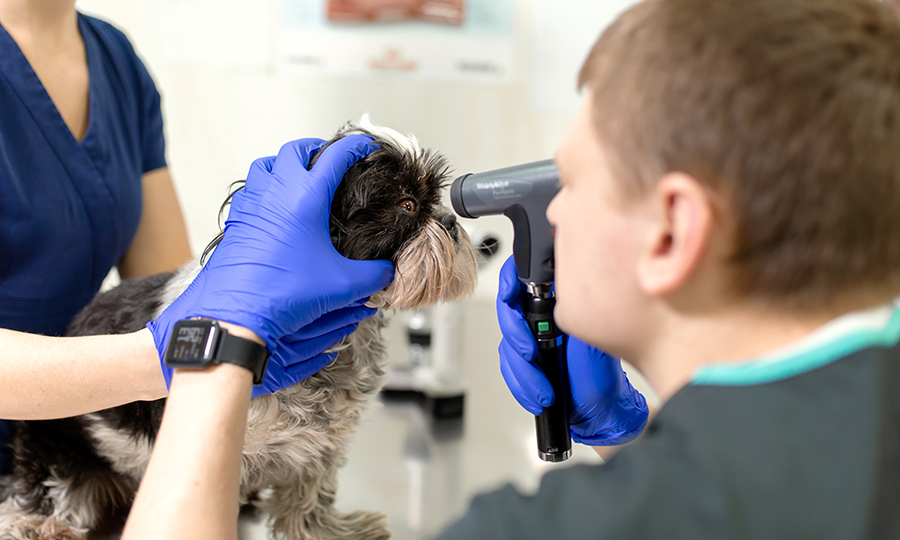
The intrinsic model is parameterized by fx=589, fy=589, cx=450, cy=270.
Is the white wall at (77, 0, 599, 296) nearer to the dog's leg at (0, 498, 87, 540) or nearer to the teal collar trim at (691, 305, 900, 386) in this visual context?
the dog's leg at (0, 498, 87, 540)

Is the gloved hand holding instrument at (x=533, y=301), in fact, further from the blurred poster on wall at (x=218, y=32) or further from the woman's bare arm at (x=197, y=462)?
the blurred poster on wall at (x=218, y=32)

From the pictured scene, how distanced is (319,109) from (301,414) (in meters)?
1.41

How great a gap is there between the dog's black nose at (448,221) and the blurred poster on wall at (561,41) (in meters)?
1.17

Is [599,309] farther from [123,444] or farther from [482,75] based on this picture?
[482,75]

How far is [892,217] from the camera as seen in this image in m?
0.44

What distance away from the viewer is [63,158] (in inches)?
42.2

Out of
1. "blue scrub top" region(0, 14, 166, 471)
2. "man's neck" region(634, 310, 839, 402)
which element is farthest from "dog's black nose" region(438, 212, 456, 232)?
"blue scrub top" region(0, 14, 166, 471)

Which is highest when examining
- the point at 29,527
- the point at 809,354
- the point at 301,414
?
the point at 809,354

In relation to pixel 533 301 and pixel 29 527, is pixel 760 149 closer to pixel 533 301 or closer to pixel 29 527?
pixel 533 301

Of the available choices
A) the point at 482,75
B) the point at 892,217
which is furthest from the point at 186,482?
the point at 482,75

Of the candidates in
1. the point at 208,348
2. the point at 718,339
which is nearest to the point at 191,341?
the point at 208,348

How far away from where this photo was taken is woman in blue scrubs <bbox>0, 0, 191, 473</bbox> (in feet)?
3.28

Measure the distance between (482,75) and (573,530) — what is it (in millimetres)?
1831

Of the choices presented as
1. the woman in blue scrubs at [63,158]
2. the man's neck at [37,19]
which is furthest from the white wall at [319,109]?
the man's neck at [37,19]
